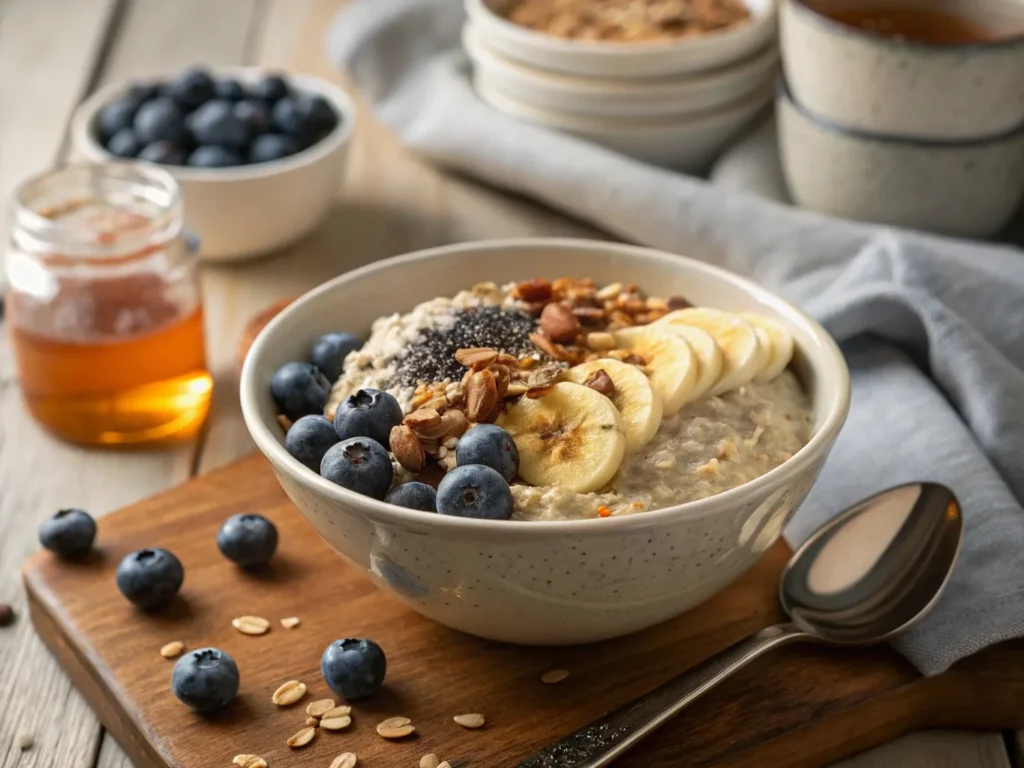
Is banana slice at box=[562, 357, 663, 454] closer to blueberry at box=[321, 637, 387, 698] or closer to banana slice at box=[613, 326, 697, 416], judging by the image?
banana slice at box=[613, 326, 697, 416]

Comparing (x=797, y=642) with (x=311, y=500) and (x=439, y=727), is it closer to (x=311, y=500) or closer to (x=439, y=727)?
(x=439, y=727)

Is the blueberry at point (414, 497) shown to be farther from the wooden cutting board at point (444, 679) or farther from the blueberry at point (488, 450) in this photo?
the wooden cutting board at point (444, 679)

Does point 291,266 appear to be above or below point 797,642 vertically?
below

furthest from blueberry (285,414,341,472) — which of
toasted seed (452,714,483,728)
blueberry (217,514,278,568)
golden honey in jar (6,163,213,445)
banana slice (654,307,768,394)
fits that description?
golden honey in jar (6,163,213,445)

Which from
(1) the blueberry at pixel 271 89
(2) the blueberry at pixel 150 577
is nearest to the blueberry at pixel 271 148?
(1) the blueberry at pixel 271 89

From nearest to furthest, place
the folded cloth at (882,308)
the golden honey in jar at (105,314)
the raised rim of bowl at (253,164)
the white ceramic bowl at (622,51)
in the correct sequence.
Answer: the folded cloth at (882,308), the golden honey in jar at (105,314), the raised rim of bowl at (253,164), the white ceramic bowl at (622,51)

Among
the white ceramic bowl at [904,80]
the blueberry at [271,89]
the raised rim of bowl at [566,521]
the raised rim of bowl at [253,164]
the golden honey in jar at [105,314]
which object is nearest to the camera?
the raised rim of bowl at [566,521]

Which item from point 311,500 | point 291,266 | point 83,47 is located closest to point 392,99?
point 291,266
